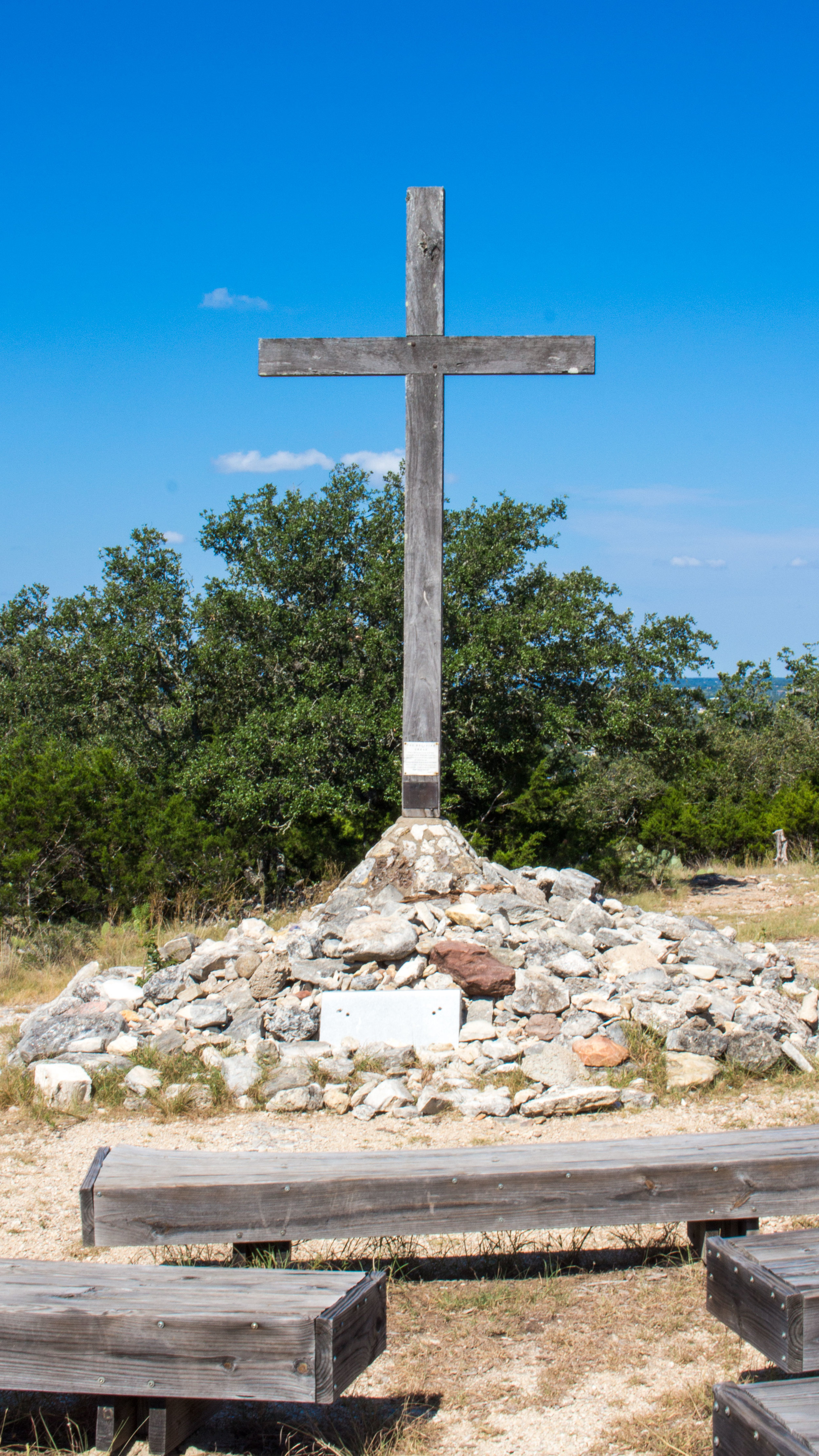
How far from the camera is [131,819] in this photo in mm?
10055

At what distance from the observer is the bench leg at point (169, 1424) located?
8.21ft

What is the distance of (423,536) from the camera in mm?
6984

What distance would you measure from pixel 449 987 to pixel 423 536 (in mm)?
2895

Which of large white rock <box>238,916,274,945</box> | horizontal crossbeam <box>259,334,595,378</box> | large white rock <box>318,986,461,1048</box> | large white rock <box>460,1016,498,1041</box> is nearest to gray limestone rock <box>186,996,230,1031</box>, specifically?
large white rock <box>318,986,461,1048</box>

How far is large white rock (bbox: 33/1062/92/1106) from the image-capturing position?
17.9 ft

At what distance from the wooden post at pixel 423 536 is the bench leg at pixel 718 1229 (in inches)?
146

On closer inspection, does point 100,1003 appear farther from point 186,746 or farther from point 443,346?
point 186,746


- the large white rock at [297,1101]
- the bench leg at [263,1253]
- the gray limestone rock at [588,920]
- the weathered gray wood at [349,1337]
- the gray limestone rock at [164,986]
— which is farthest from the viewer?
the gray limestone rock at [588,920]

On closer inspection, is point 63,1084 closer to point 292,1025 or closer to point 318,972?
point 292,1025

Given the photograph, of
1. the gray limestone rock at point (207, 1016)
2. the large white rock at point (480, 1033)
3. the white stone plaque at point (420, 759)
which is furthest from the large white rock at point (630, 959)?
the gray limestone rock at point (207, 1016)

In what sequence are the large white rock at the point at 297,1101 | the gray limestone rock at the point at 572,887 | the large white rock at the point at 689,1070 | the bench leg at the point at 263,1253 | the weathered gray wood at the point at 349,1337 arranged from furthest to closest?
the gray limestone rock at the point at 572,887, the large white rock at the point at 689,1070, the large white rock at the point at 297,1101, the bench leg at the point at 263,1253, the weathered gray wood at the point at 349,1337

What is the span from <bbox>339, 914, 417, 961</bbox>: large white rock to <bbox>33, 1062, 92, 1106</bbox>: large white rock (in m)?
1.58

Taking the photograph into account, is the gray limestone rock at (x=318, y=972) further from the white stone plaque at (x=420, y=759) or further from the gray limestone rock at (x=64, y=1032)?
the white stone plaque at (x=420, y=759)

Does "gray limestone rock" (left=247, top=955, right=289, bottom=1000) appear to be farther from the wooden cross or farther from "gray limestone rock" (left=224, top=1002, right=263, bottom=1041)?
the wooden cross
